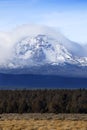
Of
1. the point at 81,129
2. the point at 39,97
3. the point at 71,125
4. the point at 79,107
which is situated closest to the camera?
the point at 81,129

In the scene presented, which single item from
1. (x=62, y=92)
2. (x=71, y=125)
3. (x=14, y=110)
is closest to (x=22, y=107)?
(x=14, y=110)

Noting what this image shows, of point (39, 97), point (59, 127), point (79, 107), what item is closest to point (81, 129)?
point (59, 127)

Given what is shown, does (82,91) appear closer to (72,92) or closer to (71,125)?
(72,92)

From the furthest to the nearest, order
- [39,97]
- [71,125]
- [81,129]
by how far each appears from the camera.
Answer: [39,97], [71,125], [81,129]

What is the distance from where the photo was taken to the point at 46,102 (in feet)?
161

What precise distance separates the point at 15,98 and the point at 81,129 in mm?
28652

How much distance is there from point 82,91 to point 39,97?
4659 millimetres

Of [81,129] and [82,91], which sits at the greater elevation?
[82,91]

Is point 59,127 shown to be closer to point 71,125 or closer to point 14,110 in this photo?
point 71,125

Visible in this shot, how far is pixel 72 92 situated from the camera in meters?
51.6

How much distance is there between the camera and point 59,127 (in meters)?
23.0

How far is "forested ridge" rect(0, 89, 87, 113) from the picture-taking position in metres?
47.5

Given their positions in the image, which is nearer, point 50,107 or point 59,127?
point 59,127

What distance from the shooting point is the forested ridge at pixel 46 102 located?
47456mm
